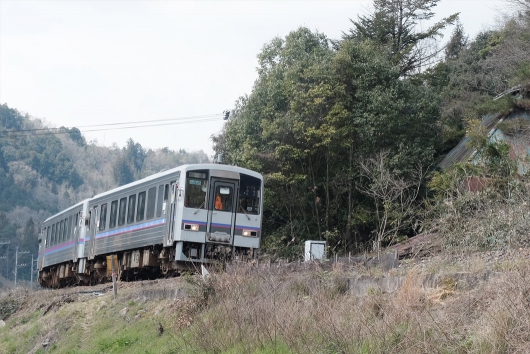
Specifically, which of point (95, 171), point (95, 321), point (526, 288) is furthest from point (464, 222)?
point (95, 171)

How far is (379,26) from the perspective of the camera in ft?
111

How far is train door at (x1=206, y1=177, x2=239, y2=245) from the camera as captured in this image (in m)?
16.5

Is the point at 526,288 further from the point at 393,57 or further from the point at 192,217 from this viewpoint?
the point at 393,57

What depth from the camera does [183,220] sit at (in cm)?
1623

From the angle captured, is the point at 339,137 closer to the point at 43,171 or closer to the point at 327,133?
the point at 327,133

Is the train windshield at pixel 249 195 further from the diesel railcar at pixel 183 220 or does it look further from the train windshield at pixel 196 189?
the train windshield at pixel 196 189

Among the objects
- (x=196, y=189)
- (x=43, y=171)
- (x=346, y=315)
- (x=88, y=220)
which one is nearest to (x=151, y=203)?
(x=196, y=189)

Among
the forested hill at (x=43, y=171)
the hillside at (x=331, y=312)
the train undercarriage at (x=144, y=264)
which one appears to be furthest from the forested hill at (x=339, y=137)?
the forested hill at (x=43, y=171)

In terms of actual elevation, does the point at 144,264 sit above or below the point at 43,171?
below

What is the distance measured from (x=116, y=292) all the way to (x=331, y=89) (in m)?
11.7

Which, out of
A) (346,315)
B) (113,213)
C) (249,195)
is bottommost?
(346,315)

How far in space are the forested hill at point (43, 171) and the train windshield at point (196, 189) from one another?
64361 mm

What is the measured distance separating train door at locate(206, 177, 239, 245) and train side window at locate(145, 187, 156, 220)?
1875 millimetres

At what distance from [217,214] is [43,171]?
98790 millimetres
